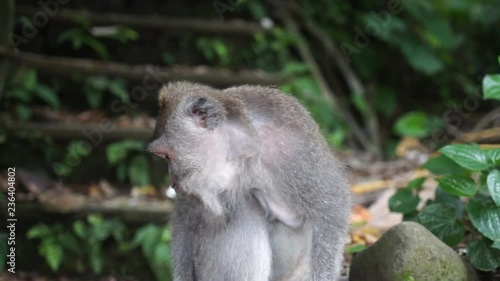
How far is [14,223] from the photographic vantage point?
16.5 feet

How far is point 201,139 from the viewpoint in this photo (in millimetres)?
2842

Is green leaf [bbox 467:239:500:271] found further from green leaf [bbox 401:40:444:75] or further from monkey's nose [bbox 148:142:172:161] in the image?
green leaf [bbox 401:40:444:75]

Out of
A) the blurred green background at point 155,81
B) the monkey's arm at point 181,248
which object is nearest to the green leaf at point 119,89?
the blurred green background at point 155,81

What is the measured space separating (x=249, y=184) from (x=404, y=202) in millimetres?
1283

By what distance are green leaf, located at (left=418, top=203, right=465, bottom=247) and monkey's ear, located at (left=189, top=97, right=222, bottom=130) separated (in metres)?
1.28

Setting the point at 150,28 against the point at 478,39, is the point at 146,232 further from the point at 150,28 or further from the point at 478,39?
the point at 478,39

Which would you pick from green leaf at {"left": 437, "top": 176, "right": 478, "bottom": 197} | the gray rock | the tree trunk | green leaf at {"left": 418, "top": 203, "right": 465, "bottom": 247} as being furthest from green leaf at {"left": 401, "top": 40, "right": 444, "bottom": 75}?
the gray rock

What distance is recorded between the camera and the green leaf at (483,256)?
3.28m

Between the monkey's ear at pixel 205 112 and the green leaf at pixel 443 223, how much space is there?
1281 mm

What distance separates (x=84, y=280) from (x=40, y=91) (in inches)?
67.9

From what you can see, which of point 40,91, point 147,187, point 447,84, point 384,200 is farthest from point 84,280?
point 447,84

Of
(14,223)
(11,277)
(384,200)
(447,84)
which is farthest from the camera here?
(447,84)

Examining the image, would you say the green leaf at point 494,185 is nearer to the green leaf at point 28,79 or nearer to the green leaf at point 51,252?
the green leaf at point 51,252

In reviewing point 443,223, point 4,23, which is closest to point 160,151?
point 443,223
